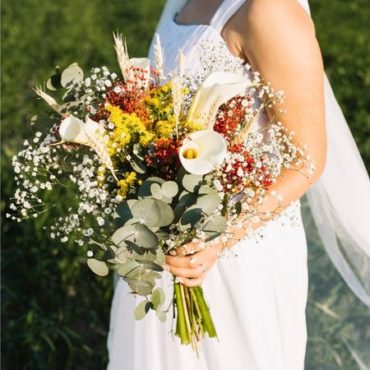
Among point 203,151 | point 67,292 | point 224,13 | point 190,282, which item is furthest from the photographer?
point 67,292

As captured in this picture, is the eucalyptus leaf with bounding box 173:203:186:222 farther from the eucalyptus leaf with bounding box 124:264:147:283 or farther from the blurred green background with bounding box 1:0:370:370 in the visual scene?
the blurred green background with bounding box 1:0:370:370

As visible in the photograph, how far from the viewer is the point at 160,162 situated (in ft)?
6.42

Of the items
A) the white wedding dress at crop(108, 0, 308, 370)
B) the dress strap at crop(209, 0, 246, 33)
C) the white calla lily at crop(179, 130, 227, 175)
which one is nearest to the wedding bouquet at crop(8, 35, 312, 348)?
the white calla lily at crop(179, 130, 227, 175)

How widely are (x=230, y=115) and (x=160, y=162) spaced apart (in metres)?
0.21

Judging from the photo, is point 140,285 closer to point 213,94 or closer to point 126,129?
point 126,129

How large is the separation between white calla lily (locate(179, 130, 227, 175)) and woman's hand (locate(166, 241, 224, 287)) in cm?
28

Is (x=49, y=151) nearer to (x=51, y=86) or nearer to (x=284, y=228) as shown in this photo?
(x=51, y=86)

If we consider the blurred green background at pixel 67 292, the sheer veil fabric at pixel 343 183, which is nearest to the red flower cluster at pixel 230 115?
the blurred green background at pixel 67 292

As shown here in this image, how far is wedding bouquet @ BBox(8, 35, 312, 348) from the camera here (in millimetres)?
1918

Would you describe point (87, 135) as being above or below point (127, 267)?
above

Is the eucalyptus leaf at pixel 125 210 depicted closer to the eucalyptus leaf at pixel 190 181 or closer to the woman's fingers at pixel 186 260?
the eucalyptus leaf at pixel 190 181

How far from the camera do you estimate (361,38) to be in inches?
316

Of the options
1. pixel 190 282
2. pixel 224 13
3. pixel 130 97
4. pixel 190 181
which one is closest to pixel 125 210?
pixel 190 181

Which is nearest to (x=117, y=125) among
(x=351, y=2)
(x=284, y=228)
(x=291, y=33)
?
(x=291, y=33)
